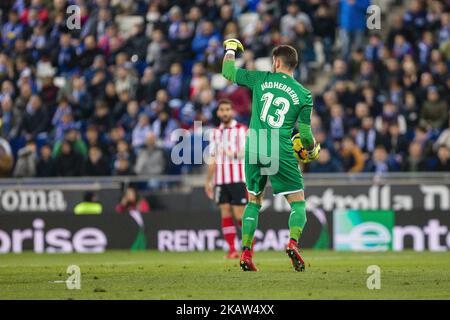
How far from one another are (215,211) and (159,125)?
302 cm

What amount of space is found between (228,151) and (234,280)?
5.70 m

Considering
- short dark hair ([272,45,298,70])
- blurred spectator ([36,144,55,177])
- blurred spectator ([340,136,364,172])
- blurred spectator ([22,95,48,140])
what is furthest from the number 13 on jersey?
blurred spectator ([22,95,48,140])

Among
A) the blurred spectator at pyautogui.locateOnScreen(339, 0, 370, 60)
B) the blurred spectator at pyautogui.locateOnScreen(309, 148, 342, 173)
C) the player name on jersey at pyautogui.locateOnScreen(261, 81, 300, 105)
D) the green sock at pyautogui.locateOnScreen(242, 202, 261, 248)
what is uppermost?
the blurred spectator at pyautogui.locateOnScreen(339, 0, 370, 60)

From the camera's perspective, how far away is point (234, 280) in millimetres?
10828

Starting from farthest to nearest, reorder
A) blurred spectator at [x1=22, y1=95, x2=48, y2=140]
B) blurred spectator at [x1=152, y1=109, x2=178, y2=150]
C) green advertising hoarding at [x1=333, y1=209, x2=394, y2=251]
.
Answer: blurred spectator at [x1=22, y1=95, x2=48, y2=140]
blurred spectator at [x1=152, y1=109, x2=178, y2=150]
green advertising hoarding at [x1=333, y1=209, x2=394, y2=251]

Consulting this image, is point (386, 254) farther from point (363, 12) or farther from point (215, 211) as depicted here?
point (363, 12)

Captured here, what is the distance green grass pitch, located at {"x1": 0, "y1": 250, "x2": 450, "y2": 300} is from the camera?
9516 mm

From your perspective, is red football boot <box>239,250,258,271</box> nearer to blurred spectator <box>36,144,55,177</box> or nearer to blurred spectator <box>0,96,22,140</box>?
blurred spectator <box>36,144,55,177</box>

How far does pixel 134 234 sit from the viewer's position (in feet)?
63.9

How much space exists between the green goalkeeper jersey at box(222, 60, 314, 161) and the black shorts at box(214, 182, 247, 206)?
4.68m

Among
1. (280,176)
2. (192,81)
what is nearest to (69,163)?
(192,81)

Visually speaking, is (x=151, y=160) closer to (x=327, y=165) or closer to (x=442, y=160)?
(x=327, y=165)

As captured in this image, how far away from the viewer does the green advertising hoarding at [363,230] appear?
60.5 feet
